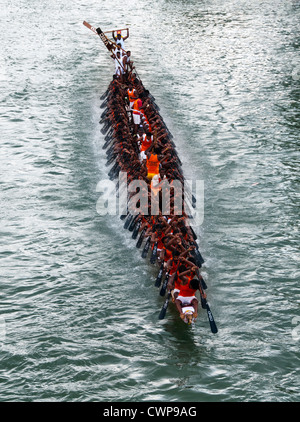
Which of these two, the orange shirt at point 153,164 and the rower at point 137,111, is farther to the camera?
the rower at point 137,111

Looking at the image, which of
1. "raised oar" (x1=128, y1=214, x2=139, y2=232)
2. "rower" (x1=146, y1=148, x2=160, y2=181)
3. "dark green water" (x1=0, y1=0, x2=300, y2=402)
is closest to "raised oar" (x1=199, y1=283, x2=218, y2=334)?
"dark green water" (x1=0, y1=0, x2=300, y2=402)

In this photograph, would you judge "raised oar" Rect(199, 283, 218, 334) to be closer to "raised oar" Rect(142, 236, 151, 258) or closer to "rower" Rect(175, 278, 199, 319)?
"rower" Rect(175, 278, 199, 319)

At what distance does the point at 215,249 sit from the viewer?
2081 centimetres

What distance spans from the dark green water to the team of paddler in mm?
827

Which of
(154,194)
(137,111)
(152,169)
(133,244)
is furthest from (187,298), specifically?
(137,111)

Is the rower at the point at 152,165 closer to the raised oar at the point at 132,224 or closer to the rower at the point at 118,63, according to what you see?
the raised oar at the point at 132,224

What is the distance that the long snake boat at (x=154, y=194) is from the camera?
16844mm

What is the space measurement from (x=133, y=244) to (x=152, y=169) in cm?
291

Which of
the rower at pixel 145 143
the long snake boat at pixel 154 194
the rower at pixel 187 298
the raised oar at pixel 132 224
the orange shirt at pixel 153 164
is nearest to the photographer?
the rower at pixel 187 298

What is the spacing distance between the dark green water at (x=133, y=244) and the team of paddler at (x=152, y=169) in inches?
32.5

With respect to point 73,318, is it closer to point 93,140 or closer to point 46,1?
point 93,140

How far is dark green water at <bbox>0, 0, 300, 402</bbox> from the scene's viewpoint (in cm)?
1576

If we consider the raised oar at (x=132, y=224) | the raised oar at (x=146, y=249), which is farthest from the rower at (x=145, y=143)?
the raised oar at (x=146, y=249)

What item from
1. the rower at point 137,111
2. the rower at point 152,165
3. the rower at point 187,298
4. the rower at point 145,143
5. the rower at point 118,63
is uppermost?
the rower at point 118,63
